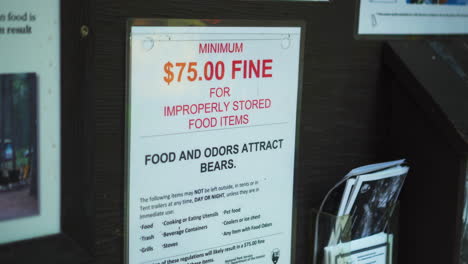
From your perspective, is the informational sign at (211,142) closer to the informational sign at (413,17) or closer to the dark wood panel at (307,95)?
the dark wood panel at (307,95)

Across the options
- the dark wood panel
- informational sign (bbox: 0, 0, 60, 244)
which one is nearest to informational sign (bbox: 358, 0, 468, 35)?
the dark wood panel

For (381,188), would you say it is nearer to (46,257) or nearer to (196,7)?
(196,7)

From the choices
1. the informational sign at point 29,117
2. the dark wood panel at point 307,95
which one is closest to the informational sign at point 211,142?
the dark wood panel at point 307,95

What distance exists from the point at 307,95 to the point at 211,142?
27 cm

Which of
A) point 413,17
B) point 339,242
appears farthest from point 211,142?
point 413,17

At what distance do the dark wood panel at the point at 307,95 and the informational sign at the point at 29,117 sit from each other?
9cm

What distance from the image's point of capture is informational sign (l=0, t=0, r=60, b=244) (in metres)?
1.06

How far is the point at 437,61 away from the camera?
151 centimetres

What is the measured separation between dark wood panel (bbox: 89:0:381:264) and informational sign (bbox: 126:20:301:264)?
25 mm

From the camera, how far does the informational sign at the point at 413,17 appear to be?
4.83 ft

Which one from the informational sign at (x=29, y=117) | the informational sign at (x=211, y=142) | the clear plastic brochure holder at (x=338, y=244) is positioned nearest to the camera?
the informational sign at (x=29, y=117)

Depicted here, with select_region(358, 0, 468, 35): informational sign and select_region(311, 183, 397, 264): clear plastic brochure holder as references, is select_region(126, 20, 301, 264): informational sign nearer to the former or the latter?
select_region(311, 183, 397, 264): clear plastic brochure holder

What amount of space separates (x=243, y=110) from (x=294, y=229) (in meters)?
0.32

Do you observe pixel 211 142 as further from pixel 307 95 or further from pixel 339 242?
pixel 339 242
